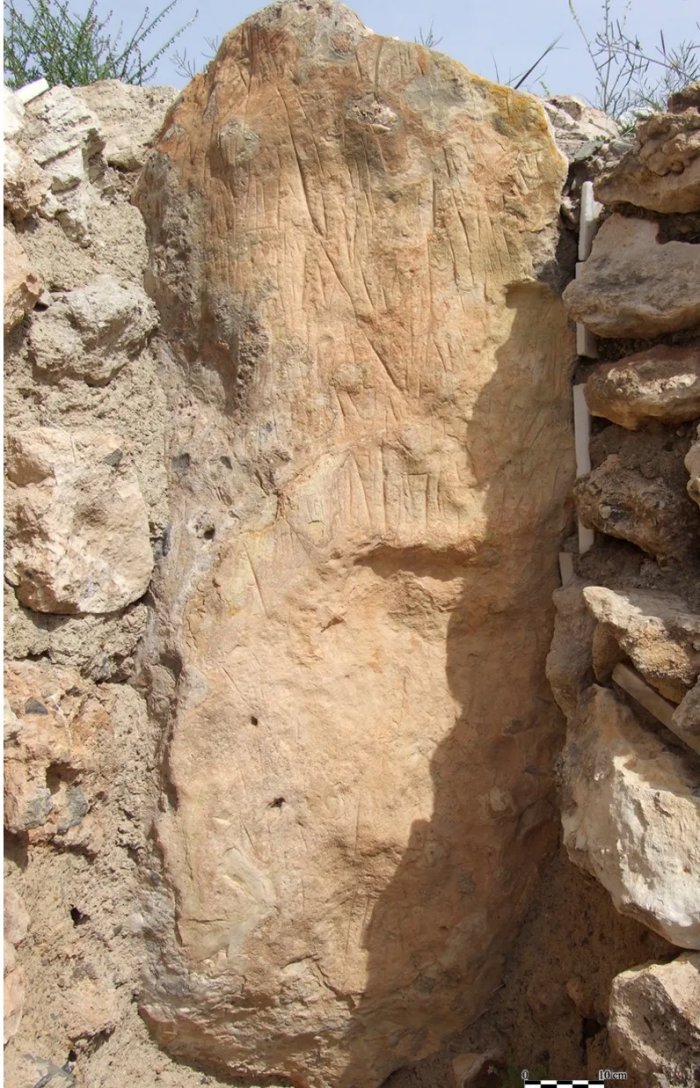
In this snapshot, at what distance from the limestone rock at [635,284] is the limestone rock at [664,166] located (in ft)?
0.22

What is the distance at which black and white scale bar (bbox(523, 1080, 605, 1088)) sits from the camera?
2.21 m

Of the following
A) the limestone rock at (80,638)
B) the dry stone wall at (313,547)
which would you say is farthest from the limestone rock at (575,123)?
the limestone rock at (80,638)

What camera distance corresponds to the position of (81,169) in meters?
2.47

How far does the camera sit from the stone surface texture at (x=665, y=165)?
6.98 feet

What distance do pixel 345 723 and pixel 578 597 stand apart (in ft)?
1.99

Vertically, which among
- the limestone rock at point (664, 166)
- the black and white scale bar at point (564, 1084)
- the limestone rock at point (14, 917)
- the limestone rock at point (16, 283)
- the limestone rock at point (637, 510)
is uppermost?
the limestone rock at point (664, 166)

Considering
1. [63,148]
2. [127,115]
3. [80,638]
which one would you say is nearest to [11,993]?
[80,638]

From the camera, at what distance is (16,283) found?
2246 mm

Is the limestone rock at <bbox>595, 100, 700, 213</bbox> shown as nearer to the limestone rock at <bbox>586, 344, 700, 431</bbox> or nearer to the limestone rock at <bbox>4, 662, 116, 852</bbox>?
the limestone rock at <bbox>586, 344, 700, 431</bbox>

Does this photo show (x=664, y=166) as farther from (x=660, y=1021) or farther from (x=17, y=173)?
(x=660, y=1021)

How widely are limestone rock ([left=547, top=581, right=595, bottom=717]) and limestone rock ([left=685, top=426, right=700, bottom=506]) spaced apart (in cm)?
36

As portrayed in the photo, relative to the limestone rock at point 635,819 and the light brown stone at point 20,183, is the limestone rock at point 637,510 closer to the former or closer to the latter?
the limestone rock at point 635,819

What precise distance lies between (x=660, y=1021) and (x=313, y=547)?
3.88ft

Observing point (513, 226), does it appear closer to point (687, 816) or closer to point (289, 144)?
point (289, 144)
